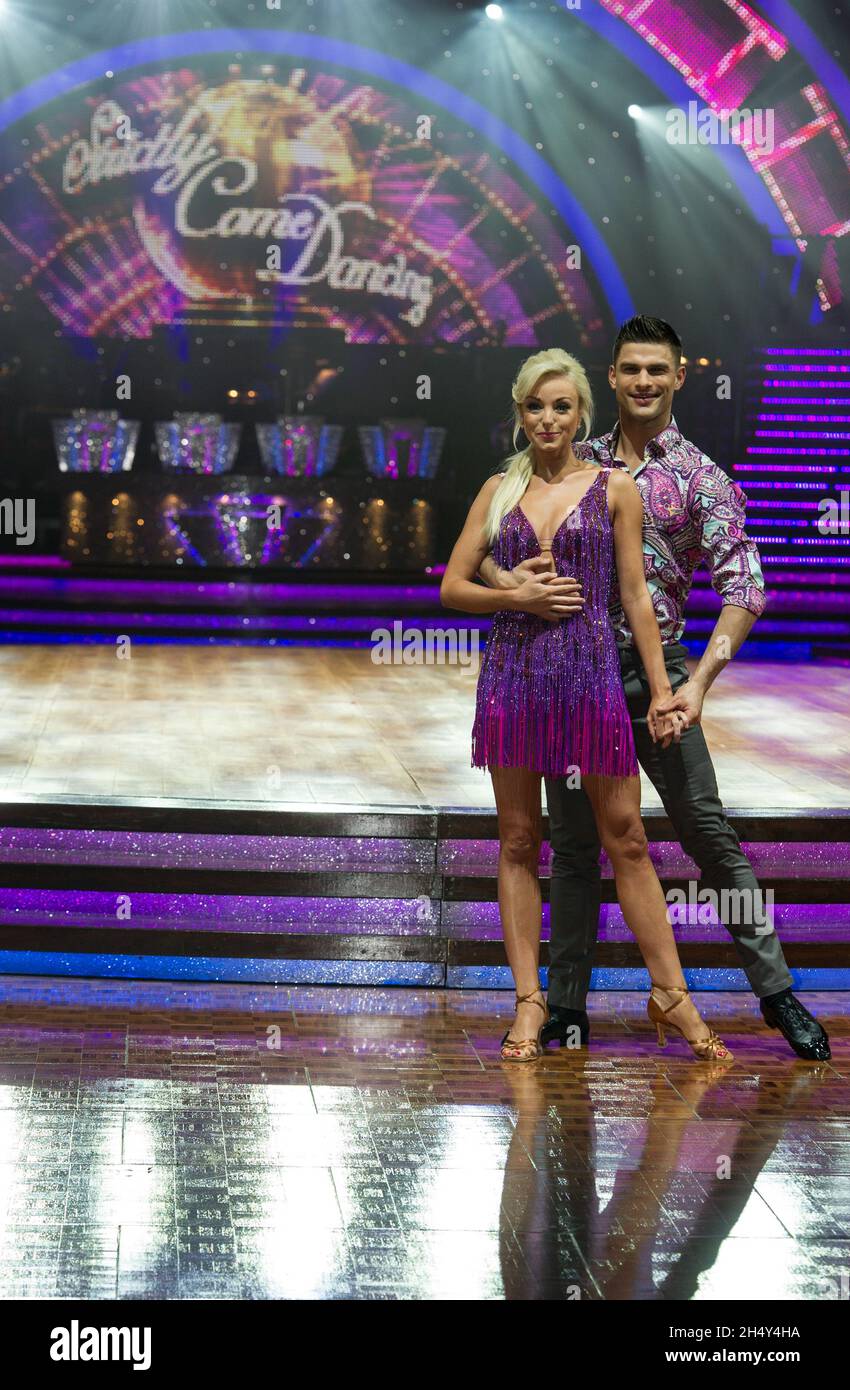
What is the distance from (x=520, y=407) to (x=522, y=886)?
957 millimetres

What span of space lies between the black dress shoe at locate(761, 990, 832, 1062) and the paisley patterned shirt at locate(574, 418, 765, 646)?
80 centimetres

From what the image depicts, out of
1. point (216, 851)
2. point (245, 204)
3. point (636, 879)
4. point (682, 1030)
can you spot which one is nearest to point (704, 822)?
point (636, 879)

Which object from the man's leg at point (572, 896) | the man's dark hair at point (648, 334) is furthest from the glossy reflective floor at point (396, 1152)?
the man's dark hair at point (648, 334)

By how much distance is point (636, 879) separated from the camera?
348cm

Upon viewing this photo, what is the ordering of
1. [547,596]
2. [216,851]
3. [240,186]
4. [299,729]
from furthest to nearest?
1. [240,186]
2. [299,729]
3. [216,851]
4. [547,596]

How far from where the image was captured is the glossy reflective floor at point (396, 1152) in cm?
246

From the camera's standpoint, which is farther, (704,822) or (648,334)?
(704,822)

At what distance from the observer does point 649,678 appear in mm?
3402

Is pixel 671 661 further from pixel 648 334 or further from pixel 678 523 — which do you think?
pixel 648 334

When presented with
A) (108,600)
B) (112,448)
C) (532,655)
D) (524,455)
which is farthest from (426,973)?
(112,448)

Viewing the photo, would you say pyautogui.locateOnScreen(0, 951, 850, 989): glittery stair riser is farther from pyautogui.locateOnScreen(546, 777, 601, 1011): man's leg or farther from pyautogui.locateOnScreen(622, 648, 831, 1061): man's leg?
pyautogui.locateOnScreen(622, 648, 831, 1061): man's leg

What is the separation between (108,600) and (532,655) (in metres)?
6.40

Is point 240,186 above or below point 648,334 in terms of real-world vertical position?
above

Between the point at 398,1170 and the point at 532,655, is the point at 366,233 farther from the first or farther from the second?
the point at 398,1170
